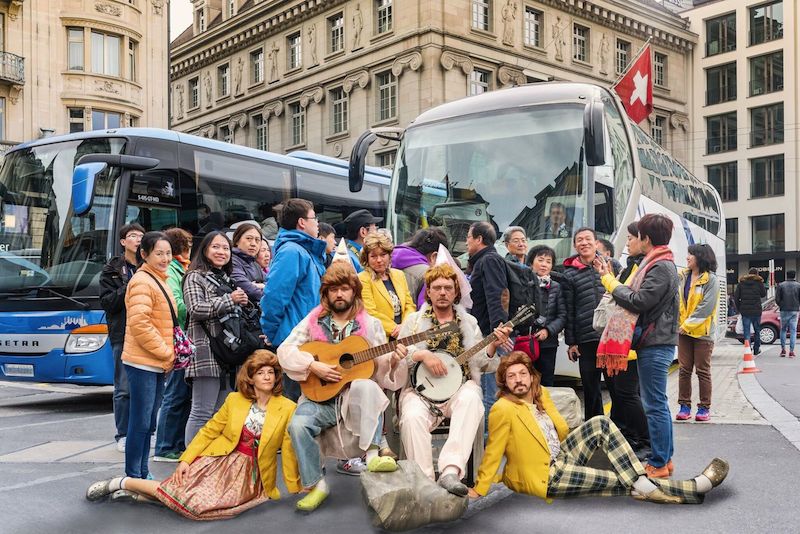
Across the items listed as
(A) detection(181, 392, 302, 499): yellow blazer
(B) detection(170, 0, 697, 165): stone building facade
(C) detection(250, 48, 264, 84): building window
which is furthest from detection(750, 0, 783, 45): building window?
(A) detection(181, 392, 302, 499): yellow blazer

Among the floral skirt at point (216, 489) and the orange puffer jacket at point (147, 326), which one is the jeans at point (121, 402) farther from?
the floral skirt at point (216, 489)

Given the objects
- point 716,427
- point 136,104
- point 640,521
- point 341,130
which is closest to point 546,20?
point 341,130

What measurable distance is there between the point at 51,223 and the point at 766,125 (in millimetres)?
46100

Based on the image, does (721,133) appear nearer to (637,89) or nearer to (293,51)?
(293,51)

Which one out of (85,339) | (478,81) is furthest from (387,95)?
(85,339)

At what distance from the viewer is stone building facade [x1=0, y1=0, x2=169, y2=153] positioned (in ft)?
105

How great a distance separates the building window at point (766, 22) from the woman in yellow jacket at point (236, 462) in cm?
4950

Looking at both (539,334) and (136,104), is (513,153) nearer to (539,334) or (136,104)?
(539,334)

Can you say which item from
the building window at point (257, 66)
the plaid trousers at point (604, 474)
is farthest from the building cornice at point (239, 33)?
the plaid trousers at point (604, 474)

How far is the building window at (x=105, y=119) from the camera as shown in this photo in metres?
33.8

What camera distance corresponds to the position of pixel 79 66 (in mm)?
33719

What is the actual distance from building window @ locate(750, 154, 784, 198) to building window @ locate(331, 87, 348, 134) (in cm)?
2466

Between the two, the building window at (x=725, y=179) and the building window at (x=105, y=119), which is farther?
the building window at (x=725, y=179)

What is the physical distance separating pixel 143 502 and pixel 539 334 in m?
3.50
